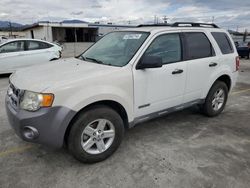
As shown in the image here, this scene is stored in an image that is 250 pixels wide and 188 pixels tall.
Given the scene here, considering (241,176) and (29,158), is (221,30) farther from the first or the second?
(29,158)

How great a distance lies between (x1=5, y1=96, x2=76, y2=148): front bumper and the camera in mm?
2658

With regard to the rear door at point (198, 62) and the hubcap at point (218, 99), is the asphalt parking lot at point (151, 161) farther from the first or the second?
the rear door at point (198, 62)

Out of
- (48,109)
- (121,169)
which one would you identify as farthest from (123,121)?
(48,109)

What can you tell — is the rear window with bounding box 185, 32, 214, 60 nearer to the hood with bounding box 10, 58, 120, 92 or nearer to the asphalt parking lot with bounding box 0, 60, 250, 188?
the asphalt parking lot with bounding box 0, 60, 250, 188

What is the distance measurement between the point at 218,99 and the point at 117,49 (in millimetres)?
2501

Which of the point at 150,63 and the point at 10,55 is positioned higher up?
the point at 150,63

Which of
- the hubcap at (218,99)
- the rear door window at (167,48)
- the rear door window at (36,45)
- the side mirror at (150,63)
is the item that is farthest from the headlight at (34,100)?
the rear door window at (36,45)

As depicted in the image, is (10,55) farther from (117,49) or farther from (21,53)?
(117,49)

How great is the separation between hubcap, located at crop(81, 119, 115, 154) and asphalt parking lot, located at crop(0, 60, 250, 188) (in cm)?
22

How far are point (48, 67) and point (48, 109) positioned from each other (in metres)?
1.05

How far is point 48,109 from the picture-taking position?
2648 mm

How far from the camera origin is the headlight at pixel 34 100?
2.63 m

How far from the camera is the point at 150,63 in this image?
10.5 feet

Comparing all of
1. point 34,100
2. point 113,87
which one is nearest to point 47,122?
point 34,100
